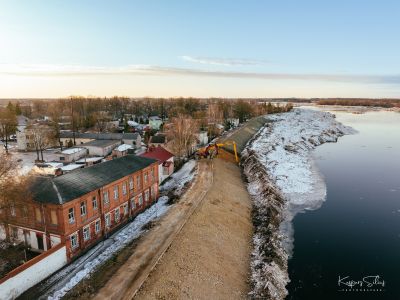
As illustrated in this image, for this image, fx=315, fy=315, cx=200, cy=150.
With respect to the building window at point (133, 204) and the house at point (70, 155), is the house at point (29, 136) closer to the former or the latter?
the house at point (70, 155)

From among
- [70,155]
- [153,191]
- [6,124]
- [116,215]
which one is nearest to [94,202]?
[116,215]

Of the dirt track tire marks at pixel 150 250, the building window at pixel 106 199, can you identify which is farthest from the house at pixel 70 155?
the building window at pixel 106 199

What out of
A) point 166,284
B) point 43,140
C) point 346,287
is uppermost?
point 43,140

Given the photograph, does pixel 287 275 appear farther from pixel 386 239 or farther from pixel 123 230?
pixel 123 230

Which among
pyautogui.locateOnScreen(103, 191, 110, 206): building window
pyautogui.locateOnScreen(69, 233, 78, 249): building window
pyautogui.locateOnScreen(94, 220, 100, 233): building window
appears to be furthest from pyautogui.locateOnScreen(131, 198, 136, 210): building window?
pyautogui.locateOnScreen(69, 233, 78, 249): building window

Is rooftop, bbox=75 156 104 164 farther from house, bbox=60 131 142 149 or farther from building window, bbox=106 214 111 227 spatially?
building window, bbox=106 214 111 227

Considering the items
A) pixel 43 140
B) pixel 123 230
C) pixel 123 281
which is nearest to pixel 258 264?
pixel 123 281

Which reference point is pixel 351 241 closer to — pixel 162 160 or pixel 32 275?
pixel 32 275
